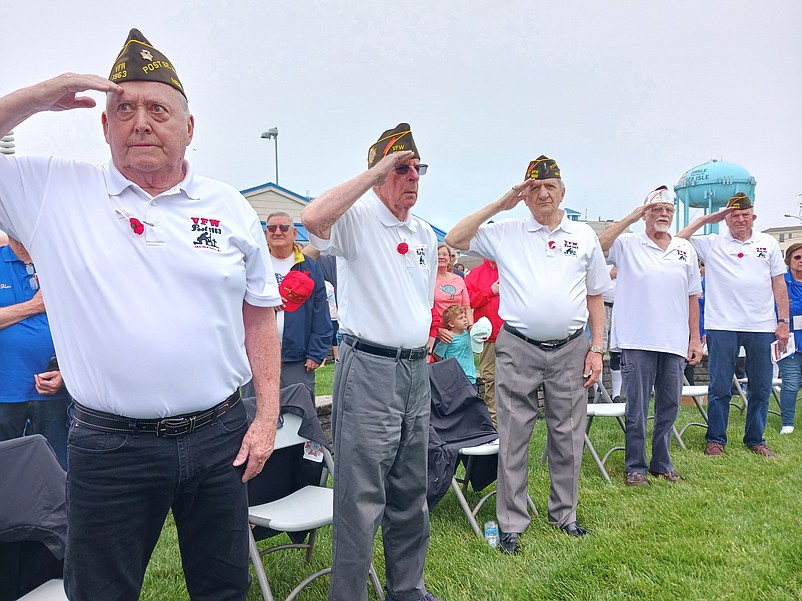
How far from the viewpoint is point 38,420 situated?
3.96m

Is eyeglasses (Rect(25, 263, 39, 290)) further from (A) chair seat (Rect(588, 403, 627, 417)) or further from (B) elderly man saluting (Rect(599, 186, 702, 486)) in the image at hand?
(A) chair seat (Rect(588, 403, 627, 417))

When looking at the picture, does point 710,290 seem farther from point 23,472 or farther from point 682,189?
point 682,189

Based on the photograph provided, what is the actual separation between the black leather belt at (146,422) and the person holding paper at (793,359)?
6.97m

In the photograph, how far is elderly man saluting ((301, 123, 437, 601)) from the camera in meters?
3.10

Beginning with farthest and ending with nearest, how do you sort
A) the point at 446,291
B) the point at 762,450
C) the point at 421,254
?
1. the point at 446,291
2. the point at 762,450
3. the point at 421,254

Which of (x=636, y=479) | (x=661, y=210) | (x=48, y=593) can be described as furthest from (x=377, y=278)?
(x=636, y=479)

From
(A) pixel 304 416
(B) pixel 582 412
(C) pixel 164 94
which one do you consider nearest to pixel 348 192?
Answer: (C) pixel 164 94

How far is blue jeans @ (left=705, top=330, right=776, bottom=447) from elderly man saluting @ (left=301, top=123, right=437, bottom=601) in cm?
424

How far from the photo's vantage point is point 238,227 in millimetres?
2270

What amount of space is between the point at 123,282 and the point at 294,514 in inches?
73.2

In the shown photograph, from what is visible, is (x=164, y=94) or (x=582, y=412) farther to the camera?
(x=582, y=412)

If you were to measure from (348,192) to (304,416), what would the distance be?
4.98 feet

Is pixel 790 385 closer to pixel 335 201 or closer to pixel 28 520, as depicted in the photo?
pixel 335 201

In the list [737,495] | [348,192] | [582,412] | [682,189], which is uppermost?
[682,189]
